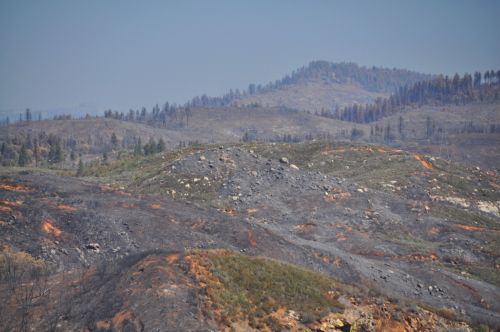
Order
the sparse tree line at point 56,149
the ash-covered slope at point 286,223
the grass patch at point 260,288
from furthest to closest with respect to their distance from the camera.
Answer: the sparse tree line at point 56,149, the ash-covered slope at point 286,223, the grass patch at point 260,288

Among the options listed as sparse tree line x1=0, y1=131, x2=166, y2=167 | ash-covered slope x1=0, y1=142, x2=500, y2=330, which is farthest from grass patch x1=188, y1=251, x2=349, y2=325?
sparse tree line x1=0, y1=131, x2=166, y2=167

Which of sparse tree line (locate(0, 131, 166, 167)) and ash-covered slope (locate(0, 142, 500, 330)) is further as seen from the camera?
sparse tree line (locate(0, 131, 166, 167))

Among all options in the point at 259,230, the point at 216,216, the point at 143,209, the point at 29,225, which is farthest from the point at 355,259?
the point at 29,225

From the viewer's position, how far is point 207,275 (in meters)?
20.1

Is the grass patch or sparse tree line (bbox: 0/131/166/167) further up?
the grass patch

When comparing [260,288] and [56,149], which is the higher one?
[260,288]

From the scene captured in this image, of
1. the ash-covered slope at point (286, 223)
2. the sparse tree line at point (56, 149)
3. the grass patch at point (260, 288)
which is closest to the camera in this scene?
the grass patch at point (260, 288)

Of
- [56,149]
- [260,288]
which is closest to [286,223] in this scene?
[260,288]

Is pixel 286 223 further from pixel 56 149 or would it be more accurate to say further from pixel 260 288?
pixel 56 149

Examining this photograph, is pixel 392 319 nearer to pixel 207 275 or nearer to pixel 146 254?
pixel 207 275

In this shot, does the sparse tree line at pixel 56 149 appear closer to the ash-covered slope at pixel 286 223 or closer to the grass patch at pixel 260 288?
the ash-covered slope at pixel 286 223

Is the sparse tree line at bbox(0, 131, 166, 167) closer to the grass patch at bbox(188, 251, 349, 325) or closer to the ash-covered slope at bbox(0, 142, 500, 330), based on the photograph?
the ash-covered slope at bbox(0, 142, 500, 330)

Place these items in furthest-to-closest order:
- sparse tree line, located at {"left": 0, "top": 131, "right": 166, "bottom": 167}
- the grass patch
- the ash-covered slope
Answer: sparse tree line, located at {"left": 0, "top": 131, "right": 166, "bottom": 167} → the ash-covered slope → the grass patch

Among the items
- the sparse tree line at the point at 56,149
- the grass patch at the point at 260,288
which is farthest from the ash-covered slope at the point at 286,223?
the sparse tree line at the point at 56,149
